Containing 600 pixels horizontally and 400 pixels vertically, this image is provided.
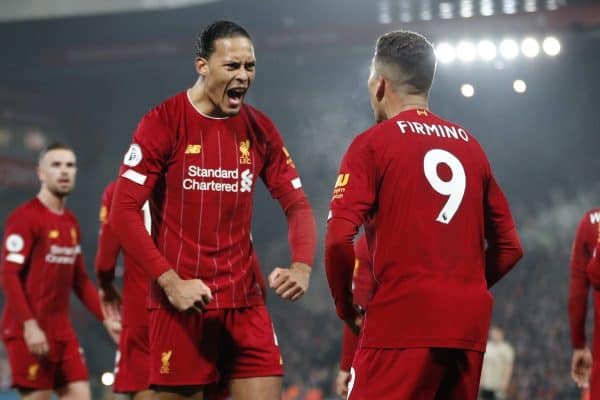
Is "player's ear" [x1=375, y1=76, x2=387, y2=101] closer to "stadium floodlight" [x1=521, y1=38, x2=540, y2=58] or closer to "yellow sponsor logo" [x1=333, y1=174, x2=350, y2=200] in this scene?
"yellow sponsor logo" [x1=333, y1=174, x2=350, y2=200]

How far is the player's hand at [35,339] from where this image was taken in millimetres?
5973

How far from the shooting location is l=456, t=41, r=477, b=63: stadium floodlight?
1519 centimetres

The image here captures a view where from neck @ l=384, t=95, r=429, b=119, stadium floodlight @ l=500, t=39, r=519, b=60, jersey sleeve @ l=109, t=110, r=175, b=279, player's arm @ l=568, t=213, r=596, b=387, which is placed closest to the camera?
neck @ l=384, t=95, r=429, b=119

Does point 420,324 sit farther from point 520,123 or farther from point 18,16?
point 18,16

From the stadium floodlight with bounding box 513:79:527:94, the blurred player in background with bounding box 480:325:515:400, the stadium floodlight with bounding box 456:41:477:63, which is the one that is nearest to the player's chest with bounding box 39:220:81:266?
the blurred player in background with bounding box 480:325:515:400

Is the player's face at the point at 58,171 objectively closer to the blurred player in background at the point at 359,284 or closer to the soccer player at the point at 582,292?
the blurred player in background at the point at 359,284

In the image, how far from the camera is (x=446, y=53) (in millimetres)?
15203

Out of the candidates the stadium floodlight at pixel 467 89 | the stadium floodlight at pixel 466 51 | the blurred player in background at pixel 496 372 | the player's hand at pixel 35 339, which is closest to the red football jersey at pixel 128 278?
the player's hand at pixel 35 339

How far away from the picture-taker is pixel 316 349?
19.6 meters

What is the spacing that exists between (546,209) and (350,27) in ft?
19.6

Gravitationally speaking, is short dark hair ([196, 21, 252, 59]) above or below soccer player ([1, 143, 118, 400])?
above

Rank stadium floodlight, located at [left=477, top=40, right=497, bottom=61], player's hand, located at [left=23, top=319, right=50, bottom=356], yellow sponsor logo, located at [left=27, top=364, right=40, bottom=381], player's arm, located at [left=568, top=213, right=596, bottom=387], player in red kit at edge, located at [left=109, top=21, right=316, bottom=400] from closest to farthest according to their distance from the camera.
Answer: player in red kit at edge, located at [left=109, top=21, right=316, bottom=400] < player's arm, located at [left=568, top=213, right=596, bottom=387] < player's hand, located at [left=23, top=319, right=50, bottom=356] < yellow sponsor logo, located at [left=27, top=364, right=40, bottom=381] < stadium floodlight, located at [left=477, top=40, right=497, bottom=61]

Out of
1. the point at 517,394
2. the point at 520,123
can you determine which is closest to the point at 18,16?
the point at 520,123

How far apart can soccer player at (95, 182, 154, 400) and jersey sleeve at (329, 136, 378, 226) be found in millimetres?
2266
